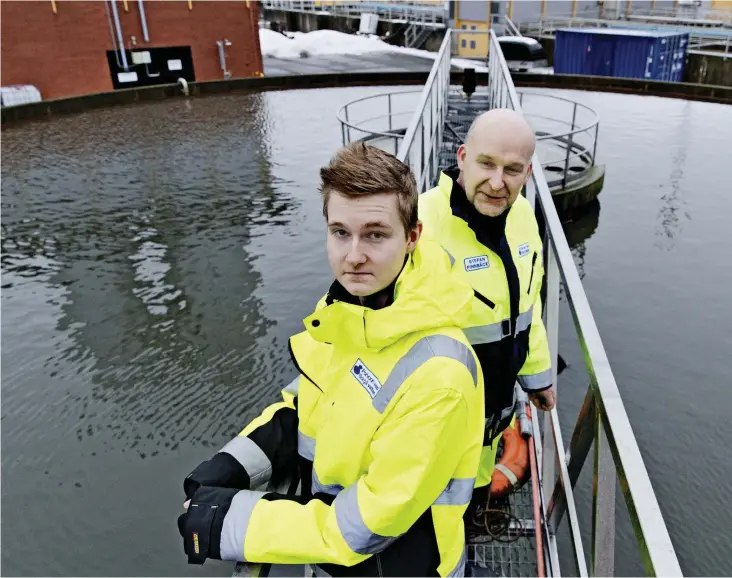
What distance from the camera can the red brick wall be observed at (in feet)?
57.4

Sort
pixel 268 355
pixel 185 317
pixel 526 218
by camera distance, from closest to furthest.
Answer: pixel 526 218 → pixel 268 355 → pixel 185 317

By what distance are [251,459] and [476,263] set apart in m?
1.13

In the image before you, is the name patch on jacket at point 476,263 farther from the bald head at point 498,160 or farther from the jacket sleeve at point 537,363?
the jacket sleeve at point 537,363

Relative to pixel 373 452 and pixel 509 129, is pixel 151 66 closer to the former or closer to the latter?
pixel 509 129

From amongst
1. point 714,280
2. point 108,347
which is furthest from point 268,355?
point 714,280

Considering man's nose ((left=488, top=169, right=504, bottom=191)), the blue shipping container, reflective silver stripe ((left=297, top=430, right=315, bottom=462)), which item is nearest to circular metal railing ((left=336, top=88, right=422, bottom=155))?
the blue shipping container

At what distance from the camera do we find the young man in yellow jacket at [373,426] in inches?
55.4

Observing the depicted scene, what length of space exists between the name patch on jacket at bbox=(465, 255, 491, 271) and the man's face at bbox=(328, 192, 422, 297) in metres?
0.72

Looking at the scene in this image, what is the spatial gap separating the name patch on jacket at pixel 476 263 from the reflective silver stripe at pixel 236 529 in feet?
4.00

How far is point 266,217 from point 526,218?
850 centimetres

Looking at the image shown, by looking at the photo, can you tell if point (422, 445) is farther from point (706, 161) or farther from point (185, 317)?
point (706, 161)

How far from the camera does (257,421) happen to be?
1776 mm

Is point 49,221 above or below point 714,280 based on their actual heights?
above

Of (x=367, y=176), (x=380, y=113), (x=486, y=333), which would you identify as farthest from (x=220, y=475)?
(x=380, y=113)
